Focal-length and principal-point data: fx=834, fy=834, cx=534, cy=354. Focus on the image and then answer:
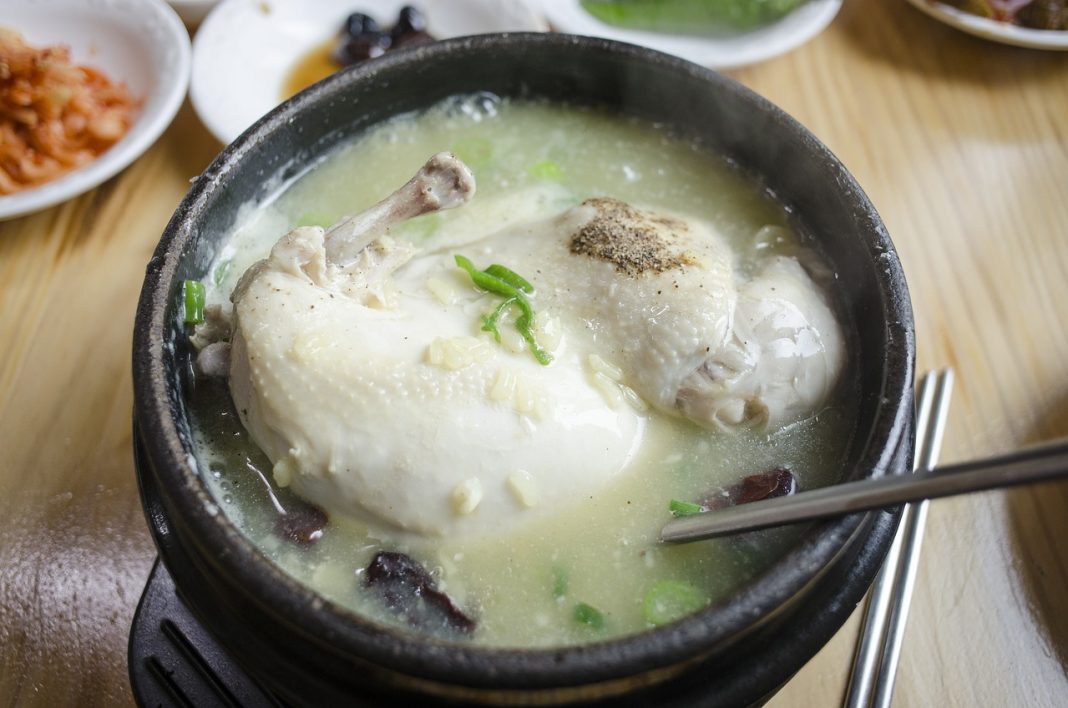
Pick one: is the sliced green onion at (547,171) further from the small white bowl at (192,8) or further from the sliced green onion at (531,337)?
the small white bowl at (192,8)

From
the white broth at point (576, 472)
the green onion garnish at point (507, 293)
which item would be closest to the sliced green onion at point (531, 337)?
the green onion garnish at point (507, 293)

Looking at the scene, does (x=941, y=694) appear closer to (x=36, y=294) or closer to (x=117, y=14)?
(x=36, y=294)

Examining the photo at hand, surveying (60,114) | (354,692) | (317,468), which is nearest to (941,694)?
(354,692)

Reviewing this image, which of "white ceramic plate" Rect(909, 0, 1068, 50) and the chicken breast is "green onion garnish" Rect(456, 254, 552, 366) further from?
"white ceramic plate" Rect(909, 0, 1068, 50)

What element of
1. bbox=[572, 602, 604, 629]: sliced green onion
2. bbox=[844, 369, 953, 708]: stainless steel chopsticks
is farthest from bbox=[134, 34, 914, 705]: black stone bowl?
bbox=[844, 369, 953, 708]: stainless steel chopsticks

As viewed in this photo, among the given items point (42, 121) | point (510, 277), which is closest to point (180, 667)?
point (510, 277)

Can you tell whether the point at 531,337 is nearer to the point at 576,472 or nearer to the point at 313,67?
the point at 576,472
